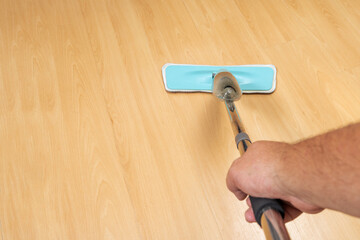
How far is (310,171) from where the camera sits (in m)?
0.42

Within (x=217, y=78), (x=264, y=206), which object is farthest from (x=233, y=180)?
(x=217, y=78)

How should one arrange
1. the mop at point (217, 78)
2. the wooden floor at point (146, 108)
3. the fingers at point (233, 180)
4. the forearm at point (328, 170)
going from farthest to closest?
the mop at point (217, 78) → the wooden floor at point (146, 108) → the fingers at point (233, 180) → the forearm at point (328, 170)

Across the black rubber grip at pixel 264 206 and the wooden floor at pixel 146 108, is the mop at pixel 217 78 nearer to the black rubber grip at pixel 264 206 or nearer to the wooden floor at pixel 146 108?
the wooden floor at pixel 146 108

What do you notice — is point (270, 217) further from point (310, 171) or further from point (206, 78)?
point (206, 78)

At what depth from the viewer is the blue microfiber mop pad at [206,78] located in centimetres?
90

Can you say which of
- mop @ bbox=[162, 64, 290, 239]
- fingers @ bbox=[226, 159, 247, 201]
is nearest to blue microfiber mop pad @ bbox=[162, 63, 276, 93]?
mop @ bbox=[162, 64, 290, 239]

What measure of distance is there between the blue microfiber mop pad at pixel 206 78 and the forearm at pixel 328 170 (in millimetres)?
476

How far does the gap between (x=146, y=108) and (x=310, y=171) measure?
0.55 m

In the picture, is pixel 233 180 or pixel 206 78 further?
pixel 206 78

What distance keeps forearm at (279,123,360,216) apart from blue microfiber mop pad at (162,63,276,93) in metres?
0.48

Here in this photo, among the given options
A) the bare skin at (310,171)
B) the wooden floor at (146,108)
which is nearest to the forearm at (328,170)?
the bare skin at (310,171)

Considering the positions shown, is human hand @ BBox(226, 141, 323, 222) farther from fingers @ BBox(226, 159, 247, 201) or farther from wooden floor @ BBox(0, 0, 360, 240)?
wooden floor @ BBox(0, 0, 360, 240)

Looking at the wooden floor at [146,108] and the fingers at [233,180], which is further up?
the wooden floor at [146,108]

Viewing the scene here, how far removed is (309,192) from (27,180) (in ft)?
2.13
